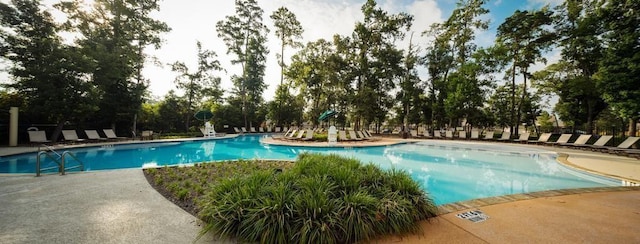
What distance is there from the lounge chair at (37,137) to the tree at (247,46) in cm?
1366

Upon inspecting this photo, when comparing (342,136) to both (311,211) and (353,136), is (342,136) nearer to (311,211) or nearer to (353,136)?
(353,136)

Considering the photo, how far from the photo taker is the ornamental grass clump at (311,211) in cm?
212

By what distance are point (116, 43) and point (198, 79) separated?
7.30 metres

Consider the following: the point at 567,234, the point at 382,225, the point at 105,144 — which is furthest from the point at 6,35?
the point at 567,234

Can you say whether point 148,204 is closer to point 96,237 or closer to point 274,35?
point 96,237

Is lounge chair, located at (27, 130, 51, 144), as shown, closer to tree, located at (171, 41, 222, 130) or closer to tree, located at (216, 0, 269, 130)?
tree, located at (171, 41, 222, 130)

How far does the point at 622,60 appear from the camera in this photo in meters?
9.86

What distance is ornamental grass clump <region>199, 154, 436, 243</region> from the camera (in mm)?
→ 2123

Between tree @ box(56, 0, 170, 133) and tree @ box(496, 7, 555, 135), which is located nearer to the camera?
tree @ box(56, 0, 170, 133)

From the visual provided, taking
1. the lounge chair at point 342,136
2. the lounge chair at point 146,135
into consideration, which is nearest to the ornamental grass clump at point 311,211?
the lounge chair at point 342,136

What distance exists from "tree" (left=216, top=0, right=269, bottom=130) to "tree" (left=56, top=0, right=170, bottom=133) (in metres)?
7.38

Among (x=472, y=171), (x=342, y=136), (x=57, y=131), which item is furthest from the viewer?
(x=342, y=136)

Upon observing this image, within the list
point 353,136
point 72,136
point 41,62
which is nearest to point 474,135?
point 353,136

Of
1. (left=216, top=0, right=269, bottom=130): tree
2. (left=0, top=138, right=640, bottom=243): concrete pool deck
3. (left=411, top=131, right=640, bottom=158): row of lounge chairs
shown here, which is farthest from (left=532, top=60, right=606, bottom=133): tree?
(left=216, top=0, right=269, bottom=130): tree
